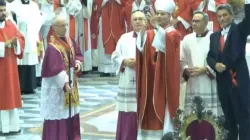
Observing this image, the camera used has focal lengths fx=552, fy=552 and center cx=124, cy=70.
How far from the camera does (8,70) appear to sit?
22.7ft

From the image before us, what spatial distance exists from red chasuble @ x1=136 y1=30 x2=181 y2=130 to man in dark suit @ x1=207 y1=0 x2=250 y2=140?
0.39 metres

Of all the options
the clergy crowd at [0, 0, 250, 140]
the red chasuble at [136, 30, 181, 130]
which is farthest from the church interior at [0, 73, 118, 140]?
the red chasuble at [136, 30, 181, 130]

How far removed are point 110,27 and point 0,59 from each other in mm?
4810

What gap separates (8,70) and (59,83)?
1.59 metres

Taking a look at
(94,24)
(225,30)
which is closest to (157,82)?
(225,30)

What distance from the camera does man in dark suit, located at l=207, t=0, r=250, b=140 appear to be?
201 inches

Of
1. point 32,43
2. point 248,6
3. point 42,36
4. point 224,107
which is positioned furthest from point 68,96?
point 42,36

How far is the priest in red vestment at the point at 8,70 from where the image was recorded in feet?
22.6

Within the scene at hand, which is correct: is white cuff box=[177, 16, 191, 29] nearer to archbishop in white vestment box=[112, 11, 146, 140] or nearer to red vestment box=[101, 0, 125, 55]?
archbishop in white vestment box=[112, 11, 146, 140]

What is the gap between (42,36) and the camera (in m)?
10.5

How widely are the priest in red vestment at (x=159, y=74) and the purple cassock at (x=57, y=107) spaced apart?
769 mm

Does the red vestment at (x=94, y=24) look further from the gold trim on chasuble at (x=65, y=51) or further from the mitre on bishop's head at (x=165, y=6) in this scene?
the mitre on bishop's head at (x=165, y=6)

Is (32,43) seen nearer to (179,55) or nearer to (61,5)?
(61,5)

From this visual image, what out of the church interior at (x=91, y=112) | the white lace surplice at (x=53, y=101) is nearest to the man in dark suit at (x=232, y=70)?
the white lace surplice at (x=53, y=101)
